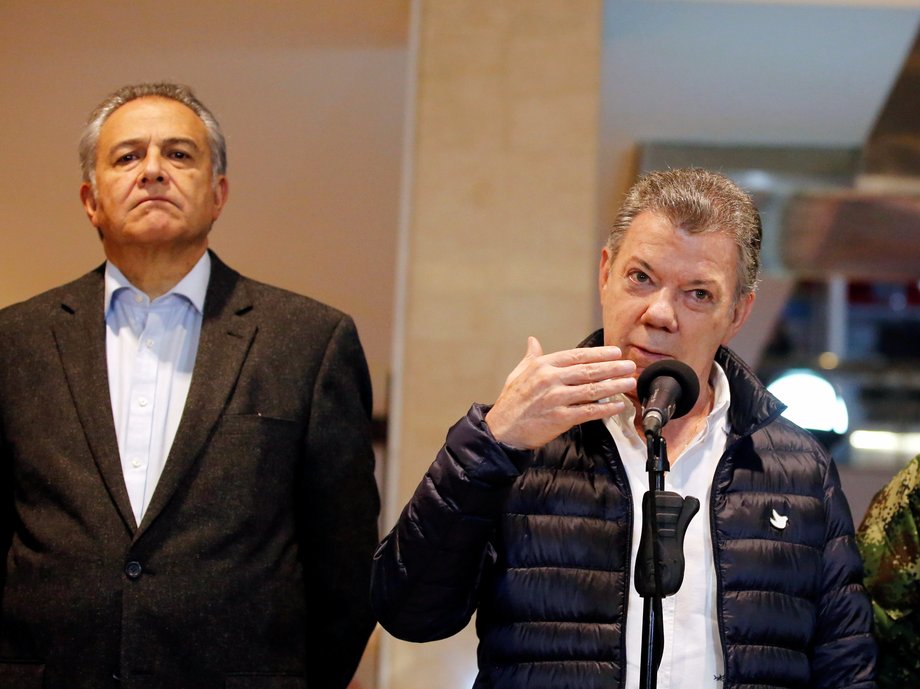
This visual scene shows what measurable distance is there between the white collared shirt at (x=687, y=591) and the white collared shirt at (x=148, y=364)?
32.8 inches

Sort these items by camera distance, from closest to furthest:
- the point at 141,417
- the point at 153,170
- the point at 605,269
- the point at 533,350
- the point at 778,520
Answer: the point at 533,350
the point at 778,520
the point at 605,269
the point at 141,417
the point at 153,170

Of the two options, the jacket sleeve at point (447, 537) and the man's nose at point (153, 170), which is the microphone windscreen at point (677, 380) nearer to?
the jacket sleeve at point (447, 537)

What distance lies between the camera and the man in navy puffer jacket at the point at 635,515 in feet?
6.57

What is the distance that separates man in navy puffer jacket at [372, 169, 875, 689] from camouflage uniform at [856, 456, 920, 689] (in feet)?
0.58

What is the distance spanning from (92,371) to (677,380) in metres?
1.14

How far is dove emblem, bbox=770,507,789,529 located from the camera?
2.16 metres

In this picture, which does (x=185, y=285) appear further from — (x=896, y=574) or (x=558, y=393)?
(x=896, y=574)

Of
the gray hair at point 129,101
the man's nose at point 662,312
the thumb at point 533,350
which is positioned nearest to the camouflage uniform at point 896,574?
the man's nose at point 662,312

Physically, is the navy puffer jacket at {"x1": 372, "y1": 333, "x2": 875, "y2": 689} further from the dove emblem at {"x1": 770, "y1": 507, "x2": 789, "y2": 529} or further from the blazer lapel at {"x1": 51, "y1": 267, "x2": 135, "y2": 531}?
the blazer lapel at {"x1": 51, "y1": 267, "x2": 135, "y2": 531}

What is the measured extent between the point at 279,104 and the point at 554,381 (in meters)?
1.80

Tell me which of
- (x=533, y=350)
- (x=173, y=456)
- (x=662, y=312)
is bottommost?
(x=173, y=456)

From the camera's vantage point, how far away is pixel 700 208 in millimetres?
2246

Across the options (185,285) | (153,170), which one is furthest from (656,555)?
(153,170)

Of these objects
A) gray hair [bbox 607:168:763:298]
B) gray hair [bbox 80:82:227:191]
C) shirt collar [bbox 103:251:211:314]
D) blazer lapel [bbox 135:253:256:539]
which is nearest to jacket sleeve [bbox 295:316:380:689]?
blazer lapel [bbox 135:253:256:539]
